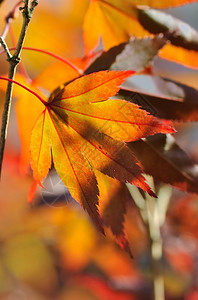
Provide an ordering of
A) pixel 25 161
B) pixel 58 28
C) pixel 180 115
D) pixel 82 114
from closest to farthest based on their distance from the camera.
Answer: pixel 82 114
pixel 180 115
pixel 25 161
pixel 58 28

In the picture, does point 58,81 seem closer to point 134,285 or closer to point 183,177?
point 183,177

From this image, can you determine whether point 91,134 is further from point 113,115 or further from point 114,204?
point 114,204

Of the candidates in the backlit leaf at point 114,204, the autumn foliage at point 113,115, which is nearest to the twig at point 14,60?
the autumn foliage at point 113,115

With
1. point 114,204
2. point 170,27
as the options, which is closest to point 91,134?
point 114,204

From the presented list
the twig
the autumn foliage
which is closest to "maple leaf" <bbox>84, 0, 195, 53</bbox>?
the autumn foliage

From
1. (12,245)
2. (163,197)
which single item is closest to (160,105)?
(163,197)
